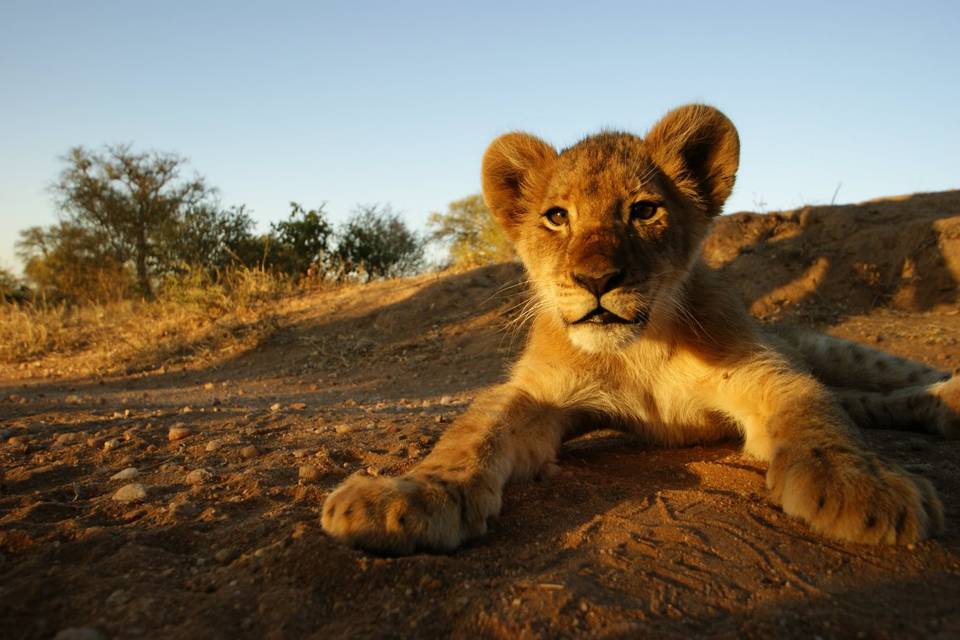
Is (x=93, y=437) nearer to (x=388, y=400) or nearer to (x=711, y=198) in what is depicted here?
(x=388, y=400)

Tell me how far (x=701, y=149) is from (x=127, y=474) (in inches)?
131

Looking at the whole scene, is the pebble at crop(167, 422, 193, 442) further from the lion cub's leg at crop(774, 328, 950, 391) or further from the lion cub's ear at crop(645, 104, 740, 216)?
the lion cub's leg at crop(774, 328, 950, 391)

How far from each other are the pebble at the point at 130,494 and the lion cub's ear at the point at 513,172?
247 cm

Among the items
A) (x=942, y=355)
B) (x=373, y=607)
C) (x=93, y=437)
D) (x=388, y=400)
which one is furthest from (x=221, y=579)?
(x=942, y=355)

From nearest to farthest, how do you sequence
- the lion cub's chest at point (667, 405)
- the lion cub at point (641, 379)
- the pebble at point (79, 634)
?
the pebble at point (79, 634)
the lion cub at point (641, 379)
the lion cub's chest at point (667, 405)

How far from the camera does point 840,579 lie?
1.82m

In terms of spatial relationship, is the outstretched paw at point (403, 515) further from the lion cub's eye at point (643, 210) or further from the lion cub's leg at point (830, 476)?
the lion cub's eye at point (643, 210)

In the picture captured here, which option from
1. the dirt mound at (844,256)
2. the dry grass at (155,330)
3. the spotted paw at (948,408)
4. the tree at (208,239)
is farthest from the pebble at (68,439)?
the tree at (208,239)

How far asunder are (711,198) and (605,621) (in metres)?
2.76

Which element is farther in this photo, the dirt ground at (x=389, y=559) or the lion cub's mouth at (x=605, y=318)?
the lion cub's mouth at (x=605, y=318)

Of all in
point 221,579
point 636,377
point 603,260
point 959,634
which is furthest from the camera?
point 636,377

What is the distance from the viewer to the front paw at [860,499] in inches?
80.0

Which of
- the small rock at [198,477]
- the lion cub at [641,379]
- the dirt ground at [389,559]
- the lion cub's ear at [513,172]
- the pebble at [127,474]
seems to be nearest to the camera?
the dirt ground at [389,559]

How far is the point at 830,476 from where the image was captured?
2205 mm
